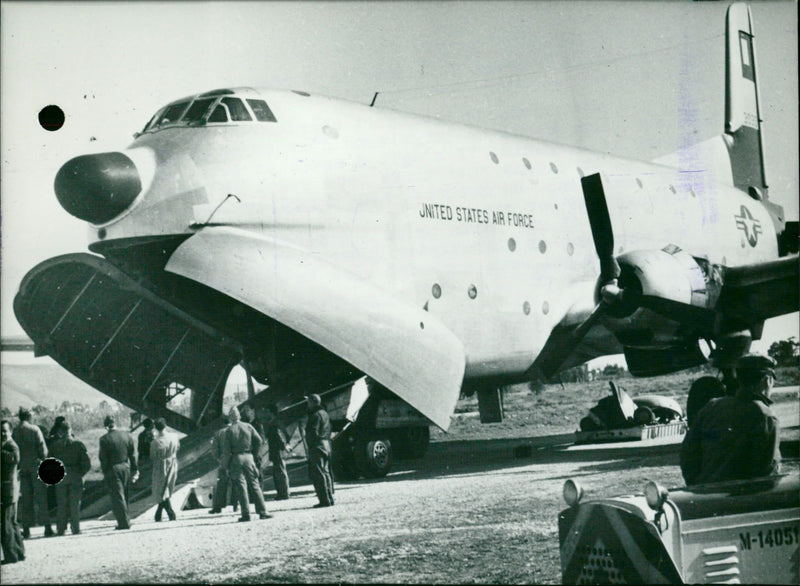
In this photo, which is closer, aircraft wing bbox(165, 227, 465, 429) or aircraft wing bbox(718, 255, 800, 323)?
aircraft wing bbox(165, 227, 465, 429)

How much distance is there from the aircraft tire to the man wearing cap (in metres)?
8.22

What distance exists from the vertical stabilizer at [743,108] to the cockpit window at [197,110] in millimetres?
13742

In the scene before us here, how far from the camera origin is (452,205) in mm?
13234

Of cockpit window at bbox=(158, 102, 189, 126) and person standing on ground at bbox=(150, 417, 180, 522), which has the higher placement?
cockpit window at bbox=(158, 102, 189, 126)

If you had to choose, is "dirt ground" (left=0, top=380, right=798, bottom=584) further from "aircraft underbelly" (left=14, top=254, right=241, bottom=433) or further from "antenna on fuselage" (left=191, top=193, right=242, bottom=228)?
"antenna on fuselage" (left=191, top=193, right=242, bottom=228)

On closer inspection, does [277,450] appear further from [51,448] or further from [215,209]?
[215,209]

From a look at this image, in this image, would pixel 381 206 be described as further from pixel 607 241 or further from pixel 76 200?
pixel 76 200

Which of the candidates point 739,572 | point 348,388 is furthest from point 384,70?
point 739,572

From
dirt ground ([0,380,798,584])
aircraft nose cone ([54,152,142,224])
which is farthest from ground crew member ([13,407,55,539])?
aircraft nose cone ([54,152,142,224])

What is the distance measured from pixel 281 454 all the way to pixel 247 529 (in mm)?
2077

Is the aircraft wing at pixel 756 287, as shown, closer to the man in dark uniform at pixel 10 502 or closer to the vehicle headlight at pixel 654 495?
the vehicle headlight at pixel 654 495

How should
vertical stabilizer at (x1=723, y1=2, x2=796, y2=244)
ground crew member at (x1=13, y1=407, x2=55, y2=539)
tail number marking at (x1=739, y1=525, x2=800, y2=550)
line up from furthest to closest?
vertical stabilizer at (x1=723, y1=2, x2=796, y2=244)
ground crew member at (x1=13, y1=407, x2=55, y2=539)
tail number marking at (x1=739, y1=525, x2=800, y2=550)

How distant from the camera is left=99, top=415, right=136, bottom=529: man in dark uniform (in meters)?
9.94

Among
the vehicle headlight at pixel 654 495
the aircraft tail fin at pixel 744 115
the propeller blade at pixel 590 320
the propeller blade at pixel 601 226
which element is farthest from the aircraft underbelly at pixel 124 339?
the aircraft tail fin at pixel 744 115
